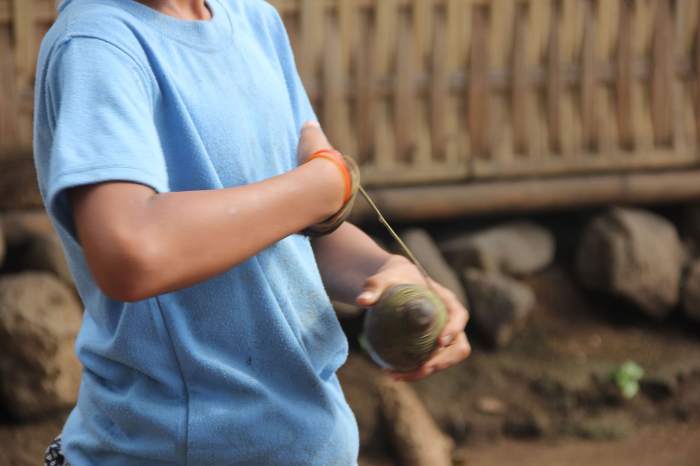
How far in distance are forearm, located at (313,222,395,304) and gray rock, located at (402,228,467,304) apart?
9.26 ft

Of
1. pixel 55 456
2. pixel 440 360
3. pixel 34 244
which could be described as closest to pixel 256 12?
pixel 440 360

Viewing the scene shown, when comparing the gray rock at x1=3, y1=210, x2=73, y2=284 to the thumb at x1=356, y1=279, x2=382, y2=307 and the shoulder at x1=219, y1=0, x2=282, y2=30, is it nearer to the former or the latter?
the shoulder at x1=219, y1=0, x2=282, y2=30

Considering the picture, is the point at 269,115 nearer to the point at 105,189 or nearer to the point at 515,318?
the point at 105,189

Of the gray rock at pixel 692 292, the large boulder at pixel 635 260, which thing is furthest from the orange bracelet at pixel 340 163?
the gray rock at pixel 692 292

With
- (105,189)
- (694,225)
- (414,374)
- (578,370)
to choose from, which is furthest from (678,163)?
(105,189)

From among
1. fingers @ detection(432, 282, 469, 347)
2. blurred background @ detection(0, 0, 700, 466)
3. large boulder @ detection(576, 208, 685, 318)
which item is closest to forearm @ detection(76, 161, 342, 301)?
fingers @ detection(432, 282, 469, 347)

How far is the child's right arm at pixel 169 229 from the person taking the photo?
1297mm

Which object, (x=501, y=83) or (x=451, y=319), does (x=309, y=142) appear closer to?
(x=451, y=319)

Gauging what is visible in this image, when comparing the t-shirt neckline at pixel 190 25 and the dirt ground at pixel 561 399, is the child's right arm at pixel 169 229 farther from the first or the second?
the dirt ground at pixel 561 399

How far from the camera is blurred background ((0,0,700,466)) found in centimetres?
443

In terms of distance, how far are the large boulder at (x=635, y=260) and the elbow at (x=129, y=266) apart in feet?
12.7

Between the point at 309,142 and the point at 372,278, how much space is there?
0.69ft

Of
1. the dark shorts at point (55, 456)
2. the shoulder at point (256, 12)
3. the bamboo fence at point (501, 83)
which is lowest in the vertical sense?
the bamboo fence at point (501, 83)

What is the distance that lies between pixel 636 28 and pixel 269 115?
3.71 metres
